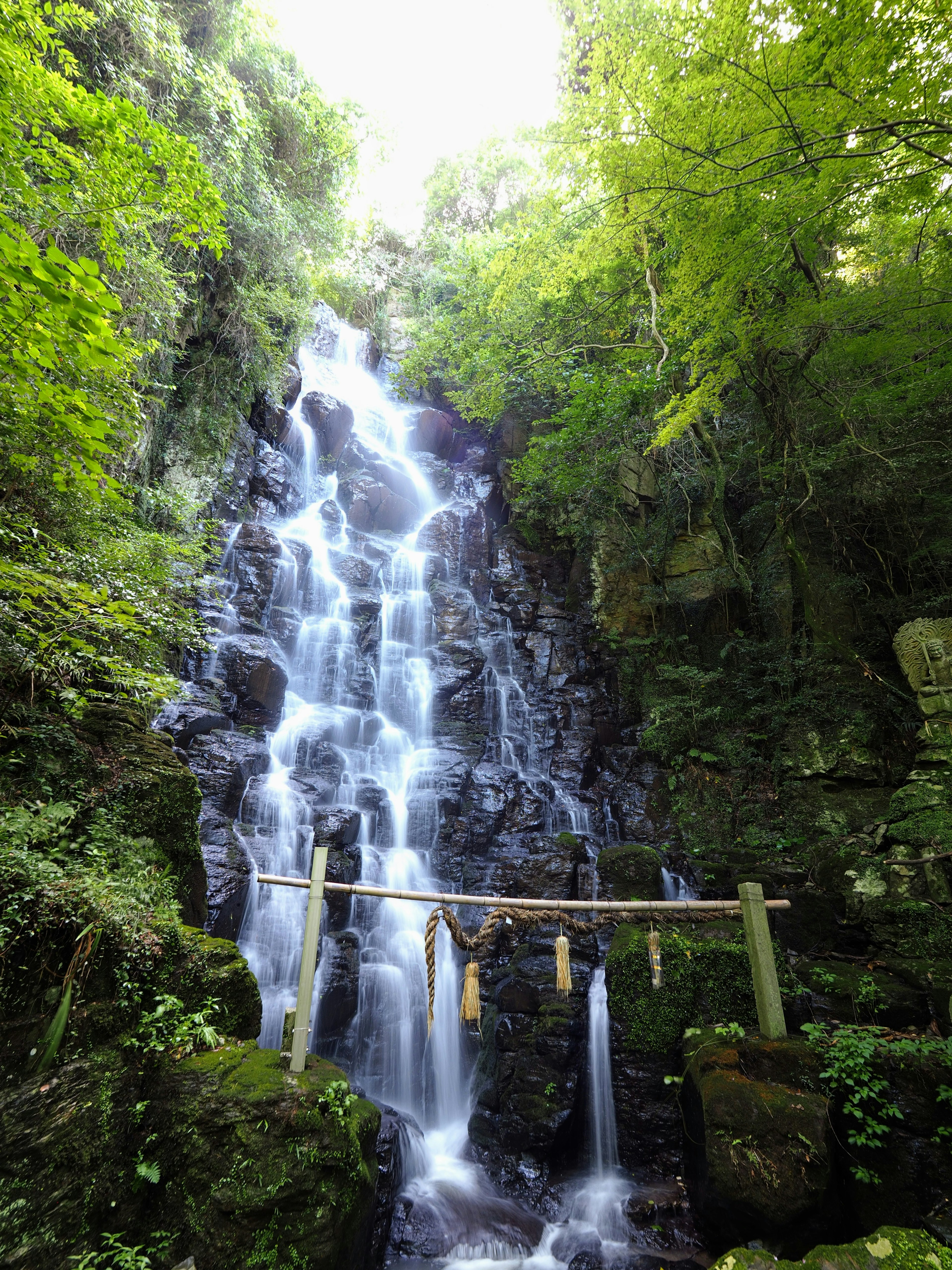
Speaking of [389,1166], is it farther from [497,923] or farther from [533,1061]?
[497,923]

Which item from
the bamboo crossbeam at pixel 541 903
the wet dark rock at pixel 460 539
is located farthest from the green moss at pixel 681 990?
the wet dark rock at pixel 460 539

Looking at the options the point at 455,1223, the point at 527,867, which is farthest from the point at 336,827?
the point at 455,1223

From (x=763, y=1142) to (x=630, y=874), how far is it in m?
4.55

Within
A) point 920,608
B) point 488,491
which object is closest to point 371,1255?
point 920,608

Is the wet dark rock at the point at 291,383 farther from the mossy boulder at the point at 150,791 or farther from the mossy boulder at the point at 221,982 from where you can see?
the mossy boulder at the point at 221,982

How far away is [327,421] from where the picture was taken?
70.2 feet

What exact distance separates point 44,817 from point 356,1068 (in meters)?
6.49

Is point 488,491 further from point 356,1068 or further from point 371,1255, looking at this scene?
point 371,1255

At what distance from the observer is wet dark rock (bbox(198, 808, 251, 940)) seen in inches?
317

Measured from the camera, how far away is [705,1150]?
5133 millimetres

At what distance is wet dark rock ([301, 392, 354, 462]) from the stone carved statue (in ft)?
59.9

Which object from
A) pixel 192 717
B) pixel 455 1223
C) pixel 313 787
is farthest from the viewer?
pixel 313 787

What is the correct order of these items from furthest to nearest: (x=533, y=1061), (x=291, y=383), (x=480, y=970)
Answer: (x=291, y=383)
(x=480, y=970)
(x=533, y=1061)

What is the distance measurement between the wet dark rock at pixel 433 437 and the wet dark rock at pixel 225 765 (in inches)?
659
